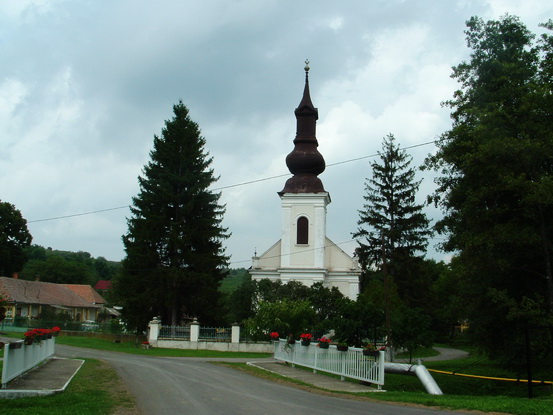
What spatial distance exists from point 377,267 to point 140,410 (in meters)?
39.1

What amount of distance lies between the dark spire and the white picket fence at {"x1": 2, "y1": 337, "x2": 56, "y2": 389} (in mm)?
27652

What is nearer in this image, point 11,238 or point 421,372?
point 421,372

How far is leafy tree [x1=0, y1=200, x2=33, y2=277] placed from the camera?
58.8 metres

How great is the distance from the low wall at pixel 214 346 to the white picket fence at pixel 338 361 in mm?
9849

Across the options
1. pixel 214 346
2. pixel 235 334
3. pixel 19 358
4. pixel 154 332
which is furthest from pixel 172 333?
pixel 19 358

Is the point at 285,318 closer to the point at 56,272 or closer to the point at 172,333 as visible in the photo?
the point at 172,333

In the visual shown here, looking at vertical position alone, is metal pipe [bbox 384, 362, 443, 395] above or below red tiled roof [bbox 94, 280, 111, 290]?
below

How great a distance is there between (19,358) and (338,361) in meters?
8.56

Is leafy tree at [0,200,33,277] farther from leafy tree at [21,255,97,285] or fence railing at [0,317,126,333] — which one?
leafy tree at [21,255,97,285]

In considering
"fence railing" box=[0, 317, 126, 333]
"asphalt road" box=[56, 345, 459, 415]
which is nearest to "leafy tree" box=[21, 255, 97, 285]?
"fence railing" box=[0, 317, 126, 333]

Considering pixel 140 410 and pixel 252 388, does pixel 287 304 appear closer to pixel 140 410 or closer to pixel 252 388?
pixel 252 388

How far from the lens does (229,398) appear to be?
1184cm

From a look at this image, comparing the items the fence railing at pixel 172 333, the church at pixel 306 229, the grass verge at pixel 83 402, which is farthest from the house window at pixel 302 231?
the grass verge at pixel 83 402

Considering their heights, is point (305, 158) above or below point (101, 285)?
above
